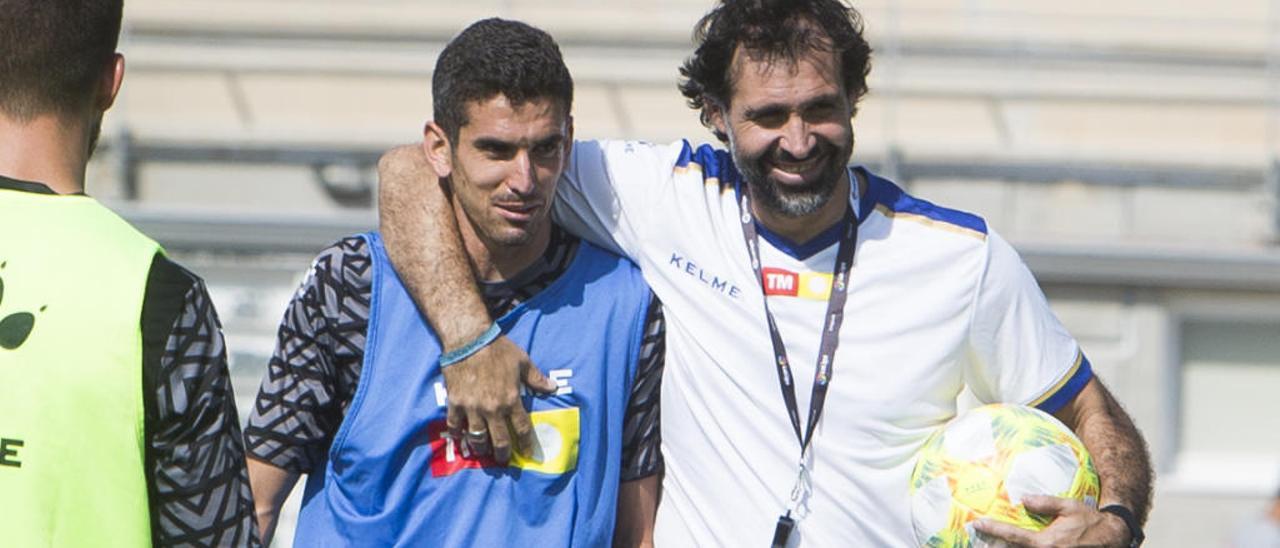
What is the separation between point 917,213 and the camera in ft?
13.5

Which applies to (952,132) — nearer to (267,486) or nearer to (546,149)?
(546,149)

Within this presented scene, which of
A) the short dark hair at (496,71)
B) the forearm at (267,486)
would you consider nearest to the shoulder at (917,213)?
the short dark hair at (496,71)

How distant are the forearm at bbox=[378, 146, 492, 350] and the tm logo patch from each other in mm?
1195

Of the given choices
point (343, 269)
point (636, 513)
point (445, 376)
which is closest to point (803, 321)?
point (636, 513)

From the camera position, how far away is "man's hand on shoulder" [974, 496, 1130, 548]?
12.1ft

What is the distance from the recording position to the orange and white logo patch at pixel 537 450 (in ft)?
12.7

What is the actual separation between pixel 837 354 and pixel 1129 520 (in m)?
0.71

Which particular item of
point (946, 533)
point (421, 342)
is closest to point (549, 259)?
point (421, 342)

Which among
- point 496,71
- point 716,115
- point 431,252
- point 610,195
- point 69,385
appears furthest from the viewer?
point 716,115

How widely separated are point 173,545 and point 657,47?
316 inches

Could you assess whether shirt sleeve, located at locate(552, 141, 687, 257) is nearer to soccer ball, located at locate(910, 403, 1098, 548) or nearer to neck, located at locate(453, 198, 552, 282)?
neck, located at locate(453, 198, 552, 282)

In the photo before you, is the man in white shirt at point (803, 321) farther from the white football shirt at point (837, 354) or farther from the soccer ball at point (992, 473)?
the soccer ball at point (992, 473)

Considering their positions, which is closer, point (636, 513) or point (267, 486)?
point (267, 486)

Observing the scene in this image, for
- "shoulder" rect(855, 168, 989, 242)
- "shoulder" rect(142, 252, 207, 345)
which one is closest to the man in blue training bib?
"shoulder" rect(855, 168, 989, 242)
